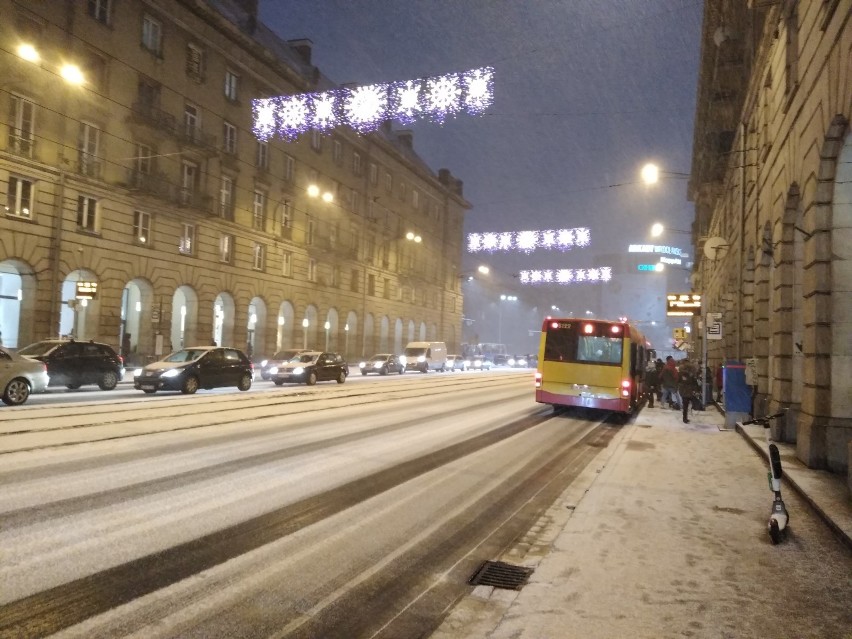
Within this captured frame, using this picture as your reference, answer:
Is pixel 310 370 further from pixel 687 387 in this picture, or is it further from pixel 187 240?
pixel 687 387

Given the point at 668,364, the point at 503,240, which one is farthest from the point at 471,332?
the point at 668,364

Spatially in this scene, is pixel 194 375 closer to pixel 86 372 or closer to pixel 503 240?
pixel 86 372

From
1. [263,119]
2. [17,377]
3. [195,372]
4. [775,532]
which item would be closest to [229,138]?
[263,119]

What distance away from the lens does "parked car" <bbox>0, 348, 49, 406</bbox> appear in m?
14.7

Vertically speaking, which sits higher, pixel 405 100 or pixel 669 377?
pixel 405 100

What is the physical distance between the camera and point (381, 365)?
134ft

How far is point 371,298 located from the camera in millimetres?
52906

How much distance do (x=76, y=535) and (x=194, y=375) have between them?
15.6 m

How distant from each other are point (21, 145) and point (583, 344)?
905 inches

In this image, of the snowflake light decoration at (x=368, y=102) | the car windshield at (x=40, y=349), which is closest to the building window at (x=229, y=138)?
the snowflake light decoration at (x=368, y=102)

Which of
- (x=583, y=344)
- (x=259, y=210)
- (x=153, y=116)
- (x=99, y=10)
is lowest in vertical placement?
(x=583, y=344)

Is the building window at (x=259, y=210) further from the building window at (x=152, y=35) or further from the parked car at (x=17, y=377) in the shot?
the parked car at (x=17, y=377)

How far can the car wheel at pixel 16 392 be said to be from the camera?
14.8m

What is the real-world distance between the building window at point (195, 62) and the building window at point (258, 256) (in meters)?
9.93
